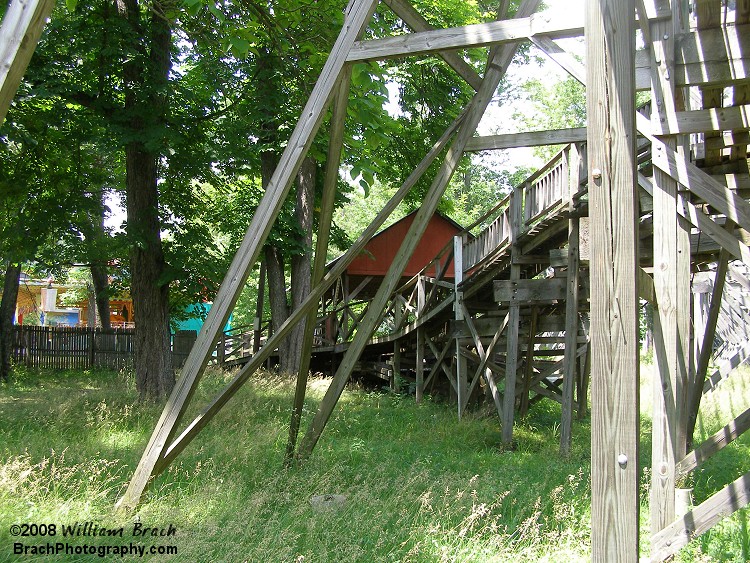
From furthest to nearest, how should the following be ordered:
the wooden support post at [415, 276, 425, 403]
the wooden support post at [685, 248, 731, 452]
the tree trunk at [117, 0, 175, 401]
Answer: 1. the wooden support post at [415, 276, 425, 403]
2. the tree trunk at [117, 0, 175, 401]
3. the wooden support post at [685, 248, 731, 452]

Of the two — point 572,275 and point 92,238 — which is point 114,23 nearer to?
point 92,238

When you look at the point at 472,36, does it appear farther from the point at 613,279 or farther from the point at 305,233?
the point at 305,233

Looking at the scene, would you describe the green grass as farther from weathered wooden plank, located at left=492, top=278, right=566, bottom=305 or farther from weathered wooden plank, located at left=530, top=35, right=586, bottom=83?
weathered wooden plank, located at left=530, top=35, right=586, bottom=83

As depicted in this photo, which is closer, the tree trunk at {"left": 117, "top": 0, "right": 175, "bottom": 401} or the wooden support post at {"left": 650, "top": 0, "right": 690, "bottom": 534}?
the wooden support post at {"left": 650, "top": 0, "right": 690, "bottom": 534}

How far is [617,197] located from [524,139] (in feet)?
10.8

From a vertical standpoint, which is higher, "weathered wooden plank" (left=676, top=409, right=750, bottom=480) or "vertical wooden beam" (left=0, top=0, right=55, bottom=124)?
"vertical wooden beam" (left=0, top=0, right=55, bottom=124)

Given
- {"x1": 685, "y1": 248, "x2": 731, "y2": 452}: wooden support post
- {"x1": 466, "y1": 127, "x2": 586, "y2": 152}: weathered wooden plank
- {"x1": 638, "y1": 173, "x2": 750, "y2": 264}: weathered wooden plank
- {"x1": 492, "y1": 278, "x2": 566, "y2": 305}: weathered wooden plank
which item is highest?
{"x1": 466, "y1": 127, "x2": 586, "y2": 152}: weathered wooden plank

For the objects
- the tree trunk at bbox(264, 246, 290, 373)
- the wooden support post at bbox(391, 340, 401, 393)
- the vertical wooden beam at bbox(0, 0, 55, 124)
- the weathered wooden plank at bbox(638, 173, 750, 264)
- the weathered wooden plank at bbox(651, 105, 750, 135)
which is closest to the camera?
the vertical wooden beam at bbox(0, 0, 55, 124)

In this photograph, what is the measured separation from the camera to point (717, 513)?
15.0 ft

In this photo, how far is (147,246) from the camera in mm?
10391

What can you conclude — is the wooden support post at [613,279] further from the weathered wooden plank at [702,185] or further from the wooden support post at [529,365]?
the wooden support post at [529,365]

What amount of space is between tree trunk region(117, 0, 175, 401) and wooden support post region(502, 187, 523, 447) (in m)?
5.38

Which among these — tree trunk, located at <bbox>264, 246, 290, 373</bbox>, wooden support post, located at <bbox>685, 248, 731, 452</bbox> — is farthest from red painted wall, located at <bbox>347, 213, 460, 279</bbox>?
wooden support post, located at <bbox>685, 248, 731, 452</bbox>

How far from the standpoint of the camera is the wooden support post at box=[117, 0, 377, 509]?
Answer: 490 centimetres
